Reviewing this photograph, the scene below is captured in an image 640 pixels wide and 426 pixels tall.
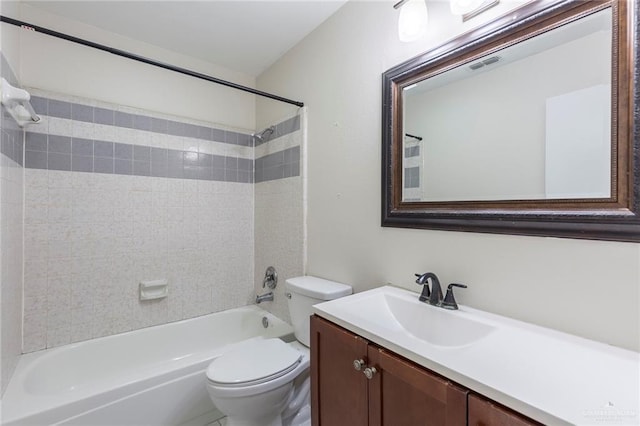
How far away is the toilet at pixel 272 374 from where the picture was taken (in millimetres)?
1298

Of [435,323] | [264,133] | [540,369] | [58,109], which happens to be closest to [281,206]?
[264,133]

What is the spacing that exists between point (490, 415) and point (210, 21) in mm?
2328

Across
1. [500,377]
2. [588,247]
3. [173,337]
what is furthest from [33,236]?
[588,247]

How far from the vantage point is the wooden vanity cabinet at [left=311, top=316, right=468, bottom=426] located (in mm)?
683

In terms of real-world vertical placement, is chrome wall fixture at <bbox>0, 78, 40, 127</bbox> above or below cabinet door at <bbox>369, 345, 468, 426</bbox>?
above

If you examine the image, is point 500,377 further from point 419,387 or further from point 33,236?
point 33,236

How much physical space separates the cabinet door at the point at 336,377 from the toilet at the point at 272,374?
0.34 m

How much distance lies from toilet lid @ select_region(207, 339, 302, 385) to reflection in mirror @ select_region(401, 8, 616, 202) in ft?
3.40

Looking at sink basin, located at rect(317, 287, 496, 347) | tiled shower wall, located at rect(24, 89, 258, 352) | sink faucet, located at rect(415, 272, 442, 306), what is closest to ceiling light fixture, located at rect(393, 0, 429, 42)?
sink faucet, located at rect(415, 272, 442, 306)

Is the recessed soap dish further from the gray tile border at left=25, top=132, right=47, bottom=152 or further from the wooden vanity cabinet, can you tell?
the wooden vanity cabinet

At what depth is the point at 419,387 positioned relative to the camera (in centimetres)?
73

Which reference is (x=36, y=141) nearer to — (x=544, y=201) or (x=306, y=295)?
(x=306, y=295)

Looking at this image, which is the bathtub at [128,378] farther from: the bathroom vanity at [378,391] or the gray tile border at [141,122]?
the gray tile border at [141,122]

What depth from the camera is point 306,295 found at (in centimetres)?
160
